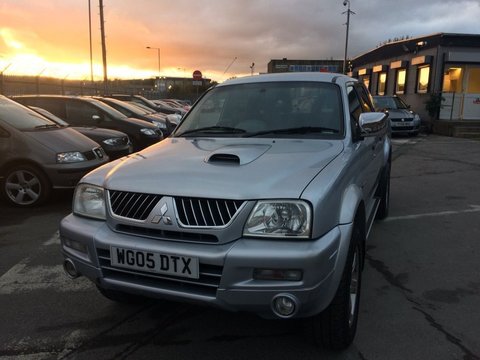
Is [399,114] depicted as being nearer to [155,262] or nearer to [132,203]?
[132,203]

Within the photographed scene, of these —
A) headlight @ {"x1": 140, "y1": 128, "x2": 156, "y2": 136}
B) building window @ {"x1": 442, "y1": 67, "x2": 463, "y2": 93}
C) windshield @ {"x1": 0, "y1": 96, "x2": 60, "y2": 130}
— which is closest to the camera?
windshield @ {"x1": 0, "y1": 96, "x2": 60, "y2": 130}

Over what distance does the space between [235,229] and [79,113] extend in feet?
27.8

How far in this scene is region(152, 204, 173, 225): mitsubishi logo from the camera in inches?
102

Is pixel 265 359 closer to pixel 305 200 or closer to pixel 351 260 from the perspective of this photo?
pixel 351 260

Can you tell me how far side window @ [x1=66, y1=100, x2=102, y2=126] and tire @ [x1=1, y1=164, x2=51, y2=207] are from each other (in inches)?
132

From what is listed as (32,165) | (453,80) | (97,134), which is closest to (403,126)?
(453,80)

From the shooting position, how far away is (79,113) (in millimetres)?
9992

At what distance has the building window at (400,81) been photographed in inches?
1012

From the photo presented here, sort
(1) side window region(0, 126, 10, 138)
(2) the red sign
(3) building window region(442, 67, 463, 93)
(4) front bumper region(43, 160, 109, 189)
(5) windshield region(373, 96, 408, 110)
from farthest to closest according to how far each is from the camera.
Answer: (2) the red sign, (3) building window region(442, 67, 463, 93), (5) windshield region(373, 96, 408, 110), (1) side window region(0, 126, 10, 138), (4) front bumper region(43, 160, 109, 189)

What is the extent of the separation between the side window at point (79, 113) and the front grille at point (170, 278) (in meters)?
7.83

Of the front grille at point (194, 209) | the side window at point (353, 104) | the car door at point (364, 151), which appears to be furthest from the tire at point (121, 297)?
the side window at point (353, 104)

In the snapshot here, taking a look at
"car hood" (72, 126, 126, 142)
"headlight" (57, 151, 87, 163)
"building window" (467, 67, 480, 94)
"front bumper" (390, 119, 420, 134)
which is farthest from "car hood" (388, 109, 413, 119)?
"headlight" (57, 151, 87, 163)

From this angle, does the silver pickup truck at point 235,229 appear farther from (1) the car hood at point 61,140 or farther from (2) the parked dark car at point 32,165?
(1) the car hood at point 61,140

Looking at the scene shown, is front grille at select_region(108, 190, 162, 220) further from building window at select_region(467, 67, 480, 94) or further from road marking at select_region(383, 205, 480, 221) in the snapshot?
building window at select_region(467, 67, 480, 94)
